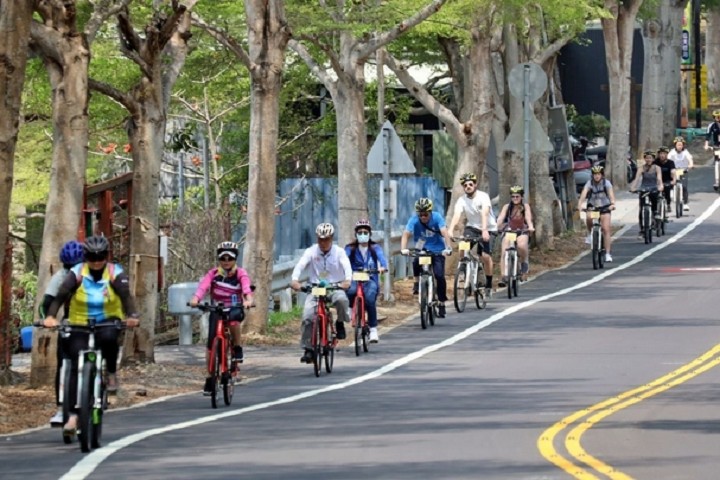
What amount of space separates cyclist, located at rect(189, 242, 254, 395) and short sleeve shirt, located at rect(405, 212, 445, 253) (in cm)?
855

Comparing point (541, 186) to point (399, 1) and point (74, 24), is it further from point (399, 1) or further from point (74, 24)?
point (74, 24)

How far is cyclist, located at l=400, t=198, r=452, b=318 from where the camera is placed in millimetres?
27719

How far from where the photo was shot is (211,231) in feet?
111

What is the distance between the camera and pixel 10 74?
18297 mm

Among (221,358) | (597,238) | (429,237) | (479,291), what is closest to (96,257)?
(221,358)

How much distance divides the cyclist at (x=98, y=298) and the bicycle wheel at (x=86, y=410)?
0.46m

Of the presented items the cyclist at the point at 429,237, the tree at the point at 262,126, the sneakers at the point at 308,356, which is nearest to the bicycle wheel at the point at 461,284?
the cyclist at the point at 429,237

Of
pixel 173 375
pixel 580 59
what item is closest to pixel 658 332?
pixel 173 375

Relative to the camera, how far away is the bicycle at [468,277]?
95.9 ft

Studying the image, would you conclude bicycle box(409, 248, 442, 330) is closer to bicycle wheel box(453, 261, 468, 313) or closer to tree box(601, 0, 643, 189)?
bicycle wheel box(453, 261, 468, 313)

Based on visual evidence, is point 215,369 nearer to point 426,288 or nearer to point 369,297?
point 369,297

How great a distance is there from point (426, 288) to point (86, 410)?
41.4ft

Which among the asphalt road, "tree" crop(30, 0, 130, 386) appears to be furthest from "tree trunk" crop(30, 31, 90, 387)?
the asphalt road

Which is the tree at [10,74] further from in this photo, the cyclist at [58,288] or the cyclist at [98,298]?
the cyclist at [98,298]
